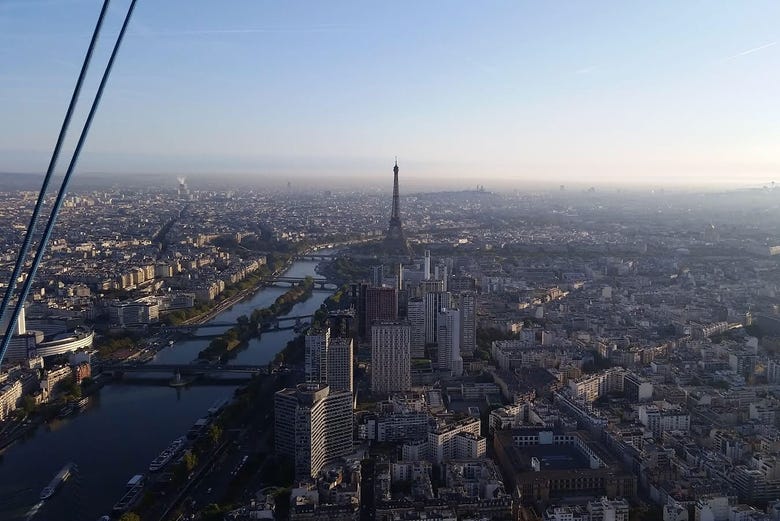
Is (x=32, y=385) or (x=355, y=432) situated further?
(x=32, y=385)

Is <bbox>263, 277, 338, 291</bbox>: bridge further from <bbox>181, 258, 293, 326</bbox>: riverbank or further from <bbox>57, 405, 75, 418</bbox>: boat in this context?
<bbox>57, 405, 75, 418</bbox>: boat

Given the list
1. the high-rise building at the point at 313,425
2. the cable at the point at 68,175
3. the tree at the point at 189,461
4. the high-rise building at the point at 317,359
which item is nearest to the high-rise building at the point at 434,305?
the high-rise building at the point at 317,359

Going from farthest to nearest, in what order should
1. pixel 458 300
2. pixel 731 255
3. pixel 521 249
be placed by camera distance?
1. pixel 521 249
2. pixel 731 255
3. pixel 458 300

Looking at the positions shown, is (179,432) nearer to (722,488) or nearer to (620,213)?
(722,488)

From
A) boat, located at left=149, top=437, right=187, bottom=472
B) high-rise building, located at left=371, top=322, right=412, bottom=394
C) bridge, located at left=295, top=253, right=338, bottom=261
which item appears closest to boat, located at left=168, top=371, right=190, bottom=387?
boat, located at left=149, top=437, right=187, bottom=472

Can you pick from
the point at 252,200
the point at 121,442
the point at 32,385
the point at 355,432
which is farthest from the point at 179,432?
the point at 252,200

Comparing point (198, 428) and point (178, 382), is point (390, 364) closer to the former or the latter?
point (198, 428)

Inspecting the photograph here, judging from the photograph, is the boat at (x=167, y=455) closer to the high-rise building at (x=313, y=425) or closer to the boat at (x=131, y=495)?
the boat at (x=131, y=495)

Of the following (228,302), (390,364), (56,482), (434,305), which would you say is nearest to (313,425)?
(56,482)
